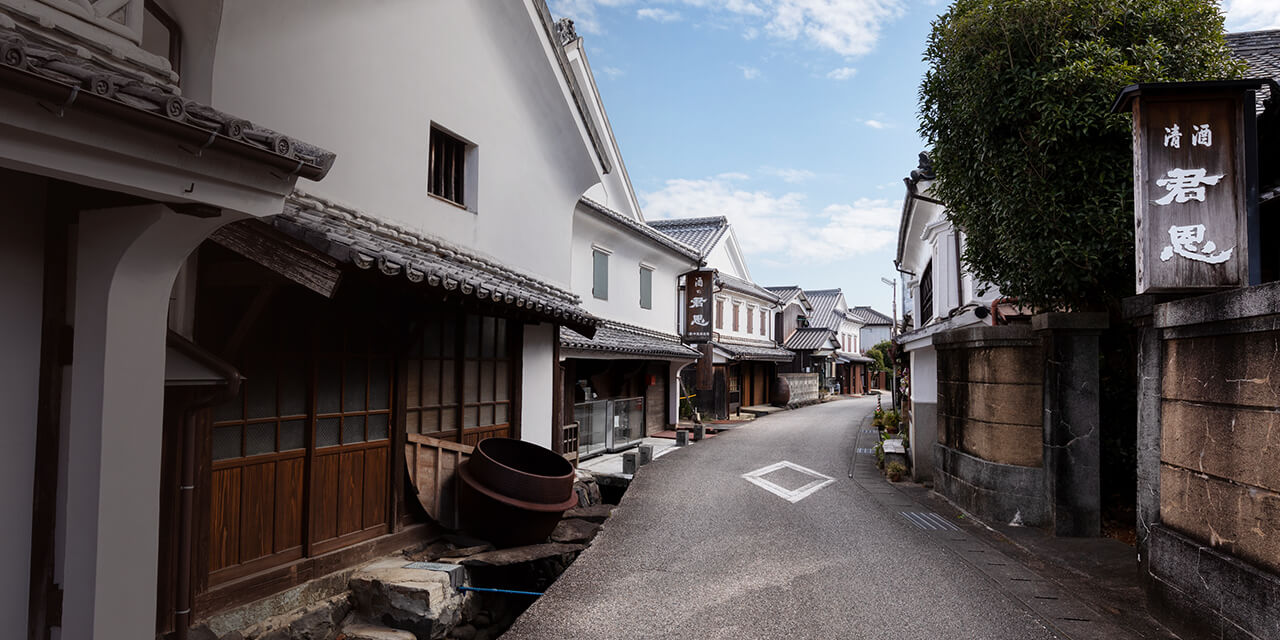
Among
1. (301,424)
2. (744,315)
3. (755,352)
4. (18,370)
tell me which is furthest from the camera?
(744,315)

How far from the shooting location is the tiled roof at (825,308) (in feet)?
185

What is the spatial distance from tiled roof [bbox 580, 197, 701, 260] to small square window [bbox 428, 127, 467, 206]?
6475 millimetres

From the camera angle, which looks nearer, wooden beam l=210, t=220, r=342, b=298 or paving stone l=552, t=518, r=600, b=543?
wooden beam l=210, t=220, r=342, b=298

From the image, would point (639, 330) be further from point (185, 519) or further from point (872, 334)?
point (872, 334)

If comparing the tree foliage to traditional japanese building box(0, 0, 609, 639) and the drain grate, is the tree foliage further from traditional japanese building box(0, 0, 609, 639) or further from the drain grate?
traditional japanese building box(0, 0, 609, 639)

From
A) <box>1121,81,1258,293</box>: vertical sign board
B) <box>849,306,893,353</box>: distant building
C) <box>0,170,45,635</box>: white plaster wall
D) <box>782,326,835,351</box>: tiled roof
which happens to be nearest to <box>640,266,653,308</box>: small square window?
<box>1121,81,1258,293</box>: vertical sign board

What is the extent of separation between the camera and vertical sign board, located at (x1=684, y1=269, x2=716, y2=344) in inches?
985

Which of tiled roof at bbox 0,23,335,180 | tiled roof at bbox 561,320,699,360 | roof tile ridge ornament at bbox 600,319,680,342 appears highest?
tiled roof at bbox 0,23,335,180

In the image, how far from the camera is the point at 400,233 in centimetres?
870

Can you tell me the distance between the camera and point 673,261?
25.5m

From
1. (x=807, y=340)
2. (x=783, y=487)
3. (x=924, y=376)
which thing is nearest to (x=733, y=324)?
(x=807, y=340)

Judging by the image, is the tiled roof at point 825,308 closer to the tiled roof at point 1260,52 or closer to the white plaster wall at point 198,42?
the tiled roof at point 1260,52

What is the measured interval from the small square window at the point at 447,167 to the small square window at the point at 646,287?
13.0 m

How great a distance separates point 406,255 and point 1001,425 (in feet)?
31.8
